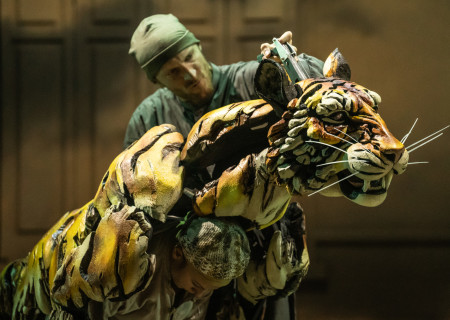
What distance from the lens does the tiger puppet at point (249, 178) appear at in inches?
28.3

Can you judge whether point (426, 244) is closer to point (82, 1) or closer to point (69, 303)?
point (69, 303)

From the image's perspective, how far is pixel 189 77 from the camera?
1040 millimetres

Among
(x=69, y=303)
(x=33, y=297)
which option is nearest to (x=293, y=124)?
(x=69, y=303)

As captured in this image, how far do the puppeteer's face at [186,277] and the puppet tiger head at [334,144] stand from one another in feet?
0.70

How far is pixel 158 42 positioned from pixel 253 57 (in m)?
0.48

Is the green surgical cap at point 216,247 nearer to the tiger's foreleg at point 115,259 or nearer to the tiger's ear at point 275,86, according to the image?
the tiger's foreleg at point 115,259

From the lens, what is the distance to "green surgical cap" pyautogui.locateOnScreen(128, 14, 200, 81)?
101 cm

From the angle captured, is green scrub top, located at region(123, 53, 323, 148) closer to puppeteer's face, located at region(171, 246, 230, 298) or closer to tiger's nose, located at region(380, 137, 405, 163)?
puppeteer's face, located at region(171, 246, 230, 298)

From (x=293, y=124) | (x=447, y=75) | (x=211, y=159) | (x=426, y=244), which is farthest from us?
(x=426, y=244)

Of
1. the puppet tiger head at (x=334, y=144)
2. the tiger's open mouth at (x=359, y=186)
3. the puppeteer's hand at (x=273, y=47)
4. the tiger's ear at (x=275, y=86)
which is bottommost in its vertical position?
A: the tiger's open mouth at (x=359, y=186)

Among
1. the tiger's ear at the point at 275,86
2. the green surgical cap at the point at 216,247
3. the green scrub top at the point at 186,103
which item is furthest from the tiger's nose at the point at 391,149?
the green scrub top at the point at 186,103

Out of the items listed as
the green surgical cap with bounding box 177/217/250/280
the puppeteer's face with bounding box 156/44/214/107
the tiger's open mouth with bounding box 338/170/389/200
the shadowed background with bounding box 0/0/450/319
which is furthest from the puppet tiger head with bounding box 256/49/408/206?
the shadowed background with bounding box 0/0/450/319

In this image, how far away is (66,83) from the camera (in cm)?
155

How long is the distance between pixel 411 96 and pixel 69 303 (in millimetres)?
941
